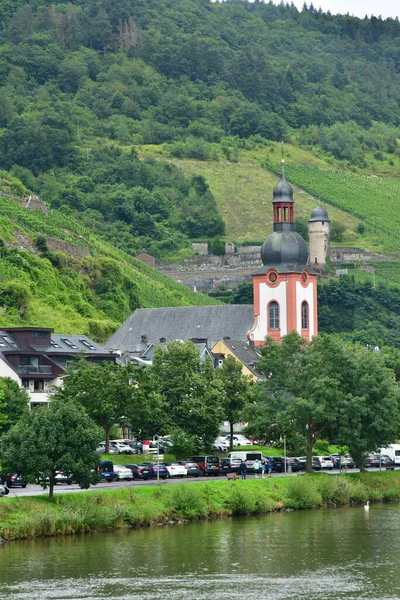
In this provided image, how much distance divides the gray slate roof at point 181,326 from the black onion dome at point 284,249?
5520mm

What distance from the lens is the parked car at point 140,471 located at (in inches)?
3701

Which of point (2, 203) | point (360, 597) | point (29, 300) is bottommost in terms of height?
point (360, 597)

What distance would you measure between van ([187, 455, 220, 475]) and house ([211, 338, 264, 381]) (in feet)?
116

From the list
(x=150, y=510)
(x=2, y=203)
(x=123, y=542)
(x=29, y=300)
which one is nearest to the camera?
(x=123, y=542)

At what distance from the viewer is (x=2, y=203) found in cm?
18962

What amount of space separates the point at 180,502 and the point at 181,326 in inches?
2852

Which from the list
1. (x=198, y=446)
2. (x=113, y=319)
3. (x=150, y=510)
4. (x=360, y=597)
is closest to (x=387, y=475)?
(x=198, y=446)

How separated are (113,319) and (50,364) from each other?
5558cm

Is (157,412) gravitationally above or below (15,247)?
below

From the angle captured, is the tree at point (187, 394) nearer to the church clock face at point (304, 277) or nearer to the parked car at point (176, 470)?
the parked car at point (176, 470)

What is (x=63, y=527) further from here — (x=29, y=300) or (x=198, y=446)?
(x=29, y=300)

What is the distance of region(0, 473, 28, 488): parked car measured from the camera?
275 feet

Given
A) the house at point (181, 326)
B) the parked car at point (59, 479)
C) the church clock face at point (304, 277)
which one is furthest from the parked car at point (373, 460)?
the church clock face at point (304, 277)

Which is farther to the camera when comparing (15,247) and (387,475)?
(15,247)
